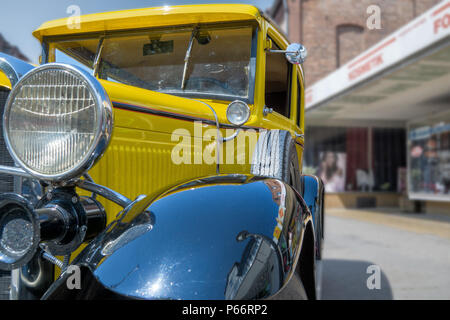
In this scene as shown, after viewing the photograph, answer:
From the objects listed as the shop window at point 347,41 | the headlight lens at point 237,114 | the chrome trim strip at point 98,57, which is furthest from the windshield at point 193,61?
the shop window at point 347,41

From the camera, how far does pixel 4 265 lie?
115 cm

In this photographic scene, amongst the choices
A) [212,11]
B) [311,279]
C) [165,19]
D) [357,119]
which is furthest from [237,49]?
[357,119]

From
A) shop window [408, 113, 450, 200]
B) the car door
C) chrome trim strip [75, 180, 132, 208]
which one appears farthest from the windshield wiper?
shop window [408, 113, 450, 200]

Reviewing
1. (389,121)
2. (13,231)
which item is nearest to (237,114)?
(13,231)

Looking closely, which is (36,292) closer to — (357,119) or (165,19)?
(165,19)

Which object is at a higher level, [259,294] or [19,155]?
[19,155]

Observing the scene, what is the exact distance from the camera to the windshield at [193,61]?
7.23 ft

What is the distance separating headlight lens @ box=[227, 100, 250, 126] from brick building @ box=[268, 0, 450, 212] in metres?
5.50

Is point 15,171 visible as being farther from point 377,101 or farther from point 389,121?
point 389,121

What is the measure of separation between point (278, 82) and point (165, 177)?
103 cm

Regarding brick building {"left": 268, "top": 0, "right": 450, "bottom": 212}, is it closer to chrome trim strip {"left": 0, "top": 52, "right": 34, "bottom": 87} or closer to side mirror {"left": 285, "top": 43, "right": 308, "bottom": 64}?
side mirror {"left": 285, "top": 43, "right": 308, "bottom": 64}

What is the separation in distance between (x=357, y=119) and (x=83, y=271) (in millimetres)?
13946

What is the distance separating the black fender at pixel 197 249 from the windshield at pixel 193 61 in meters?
1.03
